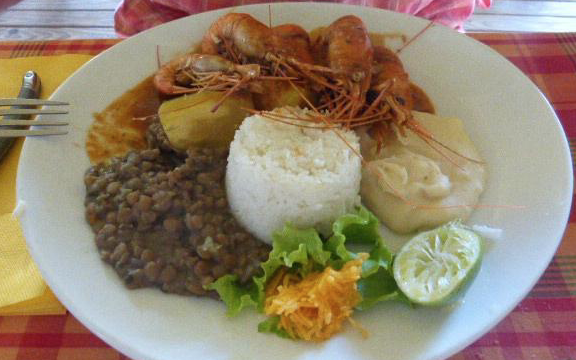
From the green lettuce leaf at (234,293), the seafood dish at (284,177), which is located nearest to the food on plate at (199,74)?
the seafood dish at (284,177)

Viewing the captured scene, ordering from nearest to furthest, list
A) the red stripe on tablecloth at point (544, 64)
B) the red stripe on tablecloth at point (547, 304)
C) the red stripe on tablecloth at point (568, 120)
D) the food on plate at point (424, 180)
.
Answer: the red stripe on tablecloth at point (547, 304) → the food on plate at point (424, 180) → the red stripe on tablecloth at point (568, 120) → the red stripe on tablecloth at point (544, 64)

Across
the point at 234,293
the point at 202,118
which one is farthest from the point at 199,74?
the point at 234,293

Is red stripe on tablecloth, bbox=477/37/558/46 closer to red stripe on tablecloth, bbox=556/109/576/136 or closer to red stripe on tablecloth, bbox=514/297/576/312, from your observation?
red stripe on tablecloth, bbox=556/109/576/136

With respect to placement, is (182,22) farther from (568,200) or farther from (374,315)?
(568,200)

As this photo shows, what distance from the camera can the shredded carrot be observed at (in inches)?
51.4

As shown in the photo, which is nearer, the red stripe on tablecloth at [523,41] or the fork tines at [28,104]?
the fork tines at [28,104]

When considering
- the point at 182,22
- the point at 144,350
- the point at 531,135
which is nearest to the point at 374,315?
the point at 144,350

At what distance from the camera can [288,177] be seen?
5.37 ft

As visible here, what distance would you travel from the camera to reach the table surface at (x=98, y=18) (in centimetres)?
329

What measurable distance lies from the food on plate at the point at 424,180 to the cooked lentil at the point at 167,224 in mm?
430

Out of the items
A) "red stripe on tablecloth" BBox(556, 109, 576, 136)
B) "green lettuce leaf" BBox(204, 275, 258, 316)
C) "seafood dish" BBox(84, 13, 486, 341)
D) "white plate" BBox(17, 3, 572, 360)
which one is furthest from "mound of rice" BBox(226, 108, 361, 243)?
"red stripe on tablecloth" BBox(556, 109, 576, 136)

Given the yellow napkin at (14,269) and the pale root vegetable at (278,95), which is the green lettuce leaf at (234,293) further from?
the pale root vegetable at (278,95)

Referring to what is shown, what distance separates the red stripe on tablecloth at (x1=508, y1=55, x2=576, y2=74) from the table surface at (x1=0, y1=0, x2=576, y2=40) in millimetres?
1168

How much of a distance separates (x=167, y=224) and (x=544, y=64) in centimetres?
181
